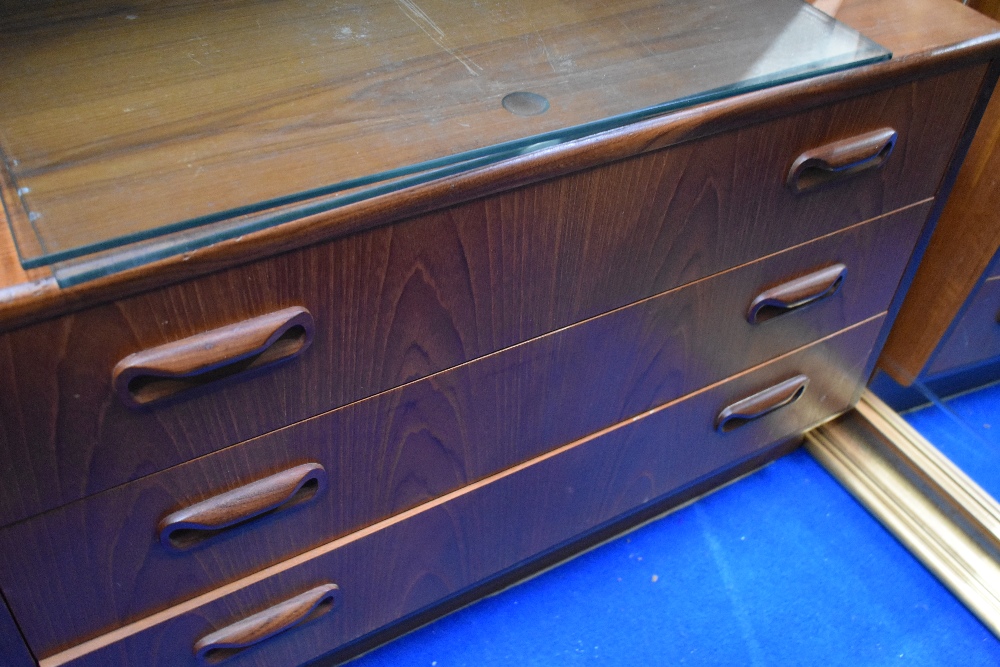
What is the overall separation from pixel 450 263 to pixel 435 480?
0.84ft

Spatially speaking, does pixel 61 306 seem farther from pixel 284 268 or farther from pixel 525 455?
pixel 525 455

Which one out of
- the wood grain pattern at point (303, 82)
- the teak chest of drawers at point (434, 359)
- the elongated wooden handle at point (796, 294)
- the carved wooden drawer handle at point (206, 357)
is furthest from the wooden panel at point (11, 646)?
the elongated wooden handle at point (796, 294)

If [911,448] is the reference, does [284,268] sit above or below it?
above

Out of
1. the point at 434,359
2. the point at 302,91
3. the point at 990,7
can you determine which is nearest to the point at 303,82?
the point at 302,91

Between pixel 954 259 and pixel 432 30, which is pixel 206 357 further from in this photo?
pixel 954 259

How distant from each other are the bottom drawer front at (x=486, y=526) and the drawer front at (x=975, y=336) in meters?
0.12

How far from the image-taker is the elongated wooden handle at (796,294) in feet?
2.85

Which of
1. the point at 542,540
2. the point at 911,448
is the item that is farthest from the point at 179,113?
the point at 911,448

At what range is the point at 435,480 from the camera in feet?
2.60

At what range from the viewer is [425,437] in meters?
0.74

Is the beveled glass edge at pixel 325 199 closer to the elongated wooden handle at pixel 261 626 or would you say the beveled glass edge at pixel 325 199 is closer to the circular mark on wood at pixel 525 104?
the circular mark on wood at pixel 525 104

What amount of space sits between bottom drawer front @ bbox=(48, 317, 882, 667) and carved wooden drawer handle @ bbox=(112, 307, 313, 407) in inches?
9.9

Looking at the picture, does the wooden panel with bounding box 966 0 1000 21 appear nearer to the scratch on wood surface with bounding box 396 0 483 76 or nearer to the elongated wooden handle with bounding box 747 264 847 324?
the elongated wooden handle with bounding box 747 264 847 324

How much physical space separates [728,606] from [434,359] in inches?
23.2
